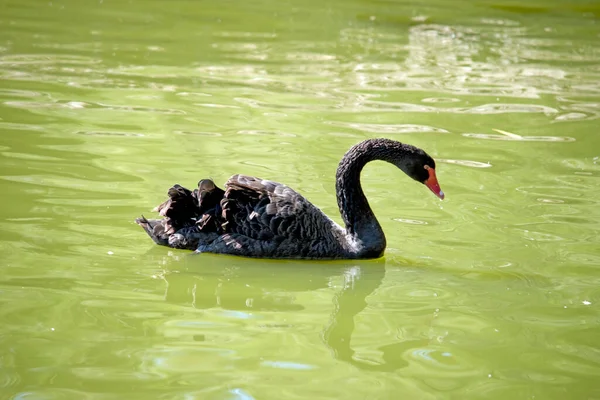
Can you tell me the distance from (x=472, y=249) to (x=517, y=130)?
3341mm

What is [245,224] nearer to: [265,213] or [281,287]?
[265,213]

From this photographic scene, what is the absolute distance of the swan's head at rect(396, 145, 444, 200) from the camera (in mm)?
6145

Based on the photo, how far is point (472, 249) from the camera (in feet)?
20.4

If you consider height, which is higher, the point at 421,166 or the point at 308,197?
the point at 421,166

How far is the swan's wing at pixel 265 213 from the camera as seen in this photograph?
5941 millimetres

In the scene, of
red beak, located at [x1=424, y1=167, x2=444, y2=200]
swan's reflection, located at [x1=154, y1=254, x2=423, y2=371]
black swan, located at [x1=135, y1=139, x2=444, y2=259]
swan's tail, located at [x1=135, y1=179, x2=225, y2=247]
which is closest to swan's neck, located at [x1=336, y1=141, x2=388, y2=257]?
black swan, located at [x1=135, y1=139, x2=444, y2=259]

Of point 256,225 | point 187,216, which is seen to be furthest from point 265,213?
point 187,216

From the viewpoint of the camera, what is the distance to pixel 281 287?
5.50m

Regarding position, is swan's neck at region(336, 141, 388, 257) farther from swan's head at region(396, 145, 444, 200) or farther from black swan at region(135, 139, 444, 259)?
swan's head at region(396, 145, 444, 200)

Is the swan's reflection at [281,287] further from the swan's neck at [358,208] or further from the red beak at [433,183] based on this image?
the red beak at [433,183]

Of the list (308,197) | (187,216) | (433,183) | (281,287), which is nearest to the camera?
(281,287)

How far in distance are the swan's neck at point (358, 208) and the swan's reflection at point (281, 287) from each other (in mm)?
122

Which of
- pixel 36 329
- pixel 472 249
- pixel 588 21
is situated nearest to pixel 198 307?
pixel 36 329

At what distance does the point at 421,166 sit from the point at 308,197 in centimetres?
124
